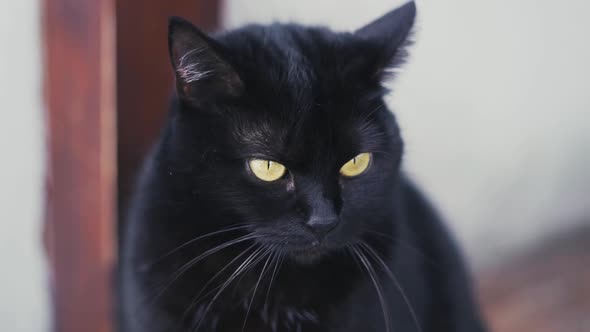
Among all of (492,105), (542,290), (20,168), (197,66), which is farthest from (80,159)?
(542,290)

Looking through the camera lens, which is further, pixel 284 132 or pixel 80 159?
pixel 80 159

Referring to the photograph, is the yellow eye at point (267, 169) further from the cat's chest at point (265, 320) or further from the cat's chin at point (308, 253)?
the cat's chest at point (265, 320)

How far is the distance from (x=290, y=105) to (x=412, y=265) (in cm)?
38

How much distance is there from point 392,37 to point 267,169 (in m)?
0.26

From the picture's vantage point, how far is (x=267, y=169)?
2.84 feet

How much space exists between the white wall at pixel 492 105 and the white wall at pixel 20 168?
1.46 ft

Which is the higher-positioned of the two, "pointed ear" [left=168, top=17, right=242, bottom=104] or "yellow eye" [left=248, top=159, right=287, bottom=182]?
"pointed ear" [left=168, top=17, right=242, bottom=104]

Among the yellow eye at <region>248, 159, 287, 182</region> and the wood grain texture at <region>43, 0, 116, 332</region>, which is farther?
the wood grain texture at <region>43, 0, 116, 332</region>

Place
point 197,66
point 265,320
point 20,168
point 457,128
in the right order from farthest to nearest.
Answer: point 457,128
point 20,168
point 265,320
point 197,66

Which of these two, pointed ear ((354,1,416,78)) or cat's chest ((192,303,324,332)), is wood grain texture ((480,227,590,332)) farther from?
pointed ear ((354,1,416,78))

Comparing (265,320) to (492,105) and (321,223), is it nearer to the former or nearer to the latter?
(321,223)

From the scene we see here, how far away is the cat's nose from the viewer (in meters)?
0.85

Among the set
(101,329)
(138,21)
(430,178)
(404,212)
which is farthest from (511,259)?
(138,21)

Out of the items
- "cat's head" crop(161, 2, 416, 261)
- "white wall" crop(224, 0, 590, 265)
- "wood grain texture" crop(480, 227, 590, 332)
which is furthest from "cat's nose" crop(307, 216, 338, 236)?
"wood grain texture" crop(480, 227, 590, 332)
